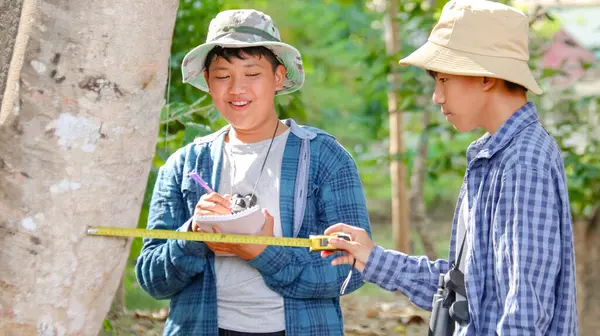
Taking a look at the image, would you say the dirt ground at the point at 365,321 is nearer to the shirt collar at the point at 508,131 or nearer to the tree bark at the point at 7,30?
the tree bark at the point at 7,30

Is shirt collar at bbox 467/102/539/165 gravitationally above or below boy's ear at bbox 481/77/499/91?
below

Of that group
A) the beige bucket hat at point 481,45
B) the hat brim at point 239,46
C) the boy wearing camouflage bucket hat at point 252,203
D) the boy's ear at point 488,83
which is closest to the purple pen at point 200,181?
the boy wearing camouflage bucket hat at point 252,203

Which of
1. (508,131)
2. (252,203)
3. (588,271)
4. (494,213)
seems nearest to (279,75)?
(252,203)

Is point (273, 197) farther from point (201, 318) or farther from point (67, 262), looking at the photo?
point (67, 262)

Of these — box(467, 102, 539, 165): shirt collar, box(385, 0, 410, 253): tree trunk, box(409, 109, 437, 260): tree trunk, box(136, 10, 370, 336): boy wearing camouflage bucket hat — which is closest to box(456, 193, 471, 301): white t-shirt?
box(467, 102, 539, 165): shirt collar

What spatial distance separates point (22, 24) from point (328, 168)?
3.43 feet

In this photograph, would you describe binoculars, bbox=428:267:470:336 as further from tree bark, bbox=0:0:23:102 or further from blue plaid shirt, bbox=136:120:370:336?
tree bark, bbox=0:0:23:102

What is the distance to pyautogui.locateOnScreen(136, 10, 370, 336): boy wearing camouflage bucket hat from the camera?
8.93 feet

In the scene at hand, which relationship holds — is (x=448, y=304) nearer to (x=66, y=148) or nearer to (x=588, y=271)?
(x=66, y=148)

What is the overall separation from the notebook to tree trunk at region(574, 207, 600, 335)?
473 centimetres

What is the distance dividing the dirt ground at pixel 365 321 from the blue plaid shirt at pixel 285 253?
1.81m

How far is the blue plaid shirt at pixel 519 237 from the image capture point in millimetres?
2133

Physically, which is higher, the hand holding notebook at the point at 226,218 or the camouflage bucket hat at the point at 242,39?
the camouflage bucket hat at the point at 242,39

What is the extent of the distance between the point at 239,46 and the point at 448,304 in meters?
1.02
